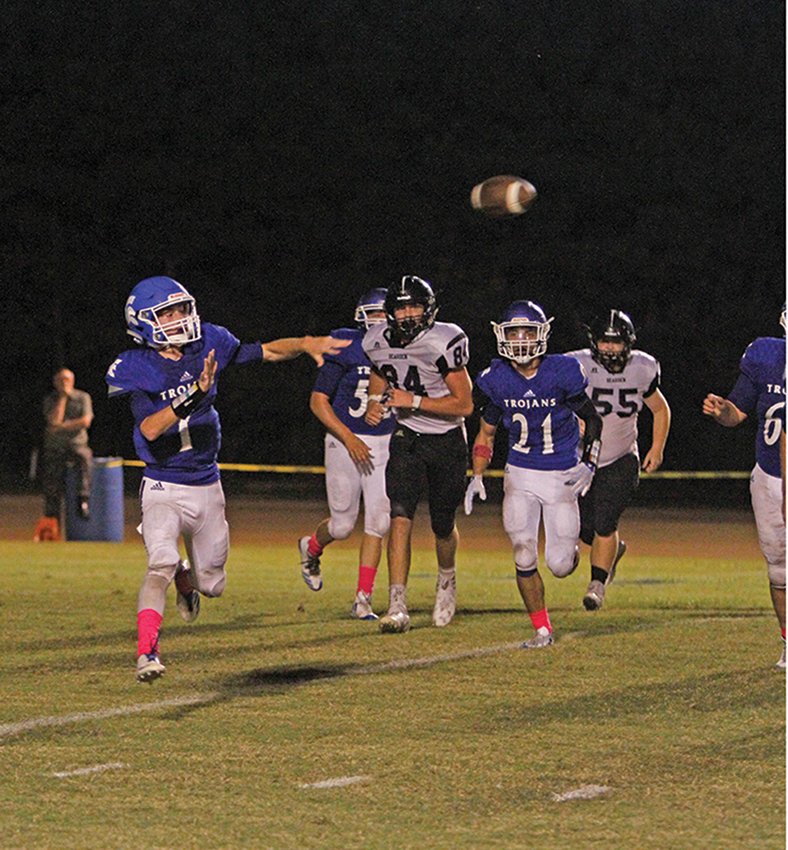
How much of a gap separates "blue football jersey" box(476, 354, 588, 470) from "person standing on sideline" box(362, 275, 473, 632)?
32 cm

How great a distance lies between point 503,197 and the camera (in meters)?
11.5

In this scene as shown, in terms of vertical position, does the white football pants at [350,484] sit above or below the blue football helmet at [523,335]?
below

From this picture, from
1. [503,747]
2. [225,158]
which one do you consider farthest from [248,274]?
[503,747]

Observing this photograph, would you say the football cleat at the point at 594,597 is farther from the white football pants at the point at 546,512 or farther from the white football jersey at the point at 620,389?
the white football pants at the point at 546,512

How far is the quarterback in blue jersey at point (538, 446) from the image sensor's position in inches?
384

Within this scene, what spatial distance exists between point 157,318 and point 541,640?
287cm

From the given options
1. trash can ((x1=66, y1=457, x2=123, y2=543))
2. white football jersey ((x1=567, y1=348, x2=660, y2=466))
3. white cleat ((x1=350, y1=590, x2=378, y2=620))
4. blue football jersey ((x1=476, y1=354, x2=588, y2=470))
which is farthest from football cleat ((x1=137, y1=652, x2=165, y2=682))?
trash can ((x1=66, y1=457, x2=123, y2=543))

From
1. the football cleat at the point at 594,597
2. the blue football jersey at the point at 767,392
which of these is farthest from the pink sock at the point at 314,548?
the blue football jersey at the point at 767,392

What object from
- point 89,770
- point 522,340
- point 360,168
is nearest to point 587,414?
point 522,340

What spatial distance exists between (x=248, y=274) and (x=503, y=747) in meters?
36.0

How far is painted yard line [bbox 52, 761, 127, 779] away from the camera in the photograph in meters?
6.36

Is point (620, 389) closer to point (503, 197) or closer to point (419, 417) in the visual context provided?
point (503, 197)

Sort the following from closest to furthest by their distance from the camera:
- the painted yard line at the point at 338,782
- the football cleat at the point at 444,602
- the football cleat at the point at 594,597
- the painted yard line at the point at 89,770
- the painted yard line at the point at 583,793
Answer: the painted yard line at the point at 583,793 → the painted yard line at the point at 338,782 → the painted yard line at the point at 89,770 → the football cleat at the point at 444,602 → the football cleat at the point at 594,597

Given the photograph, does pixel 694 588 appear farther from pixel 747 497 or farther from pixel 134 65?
pixel 134 65
